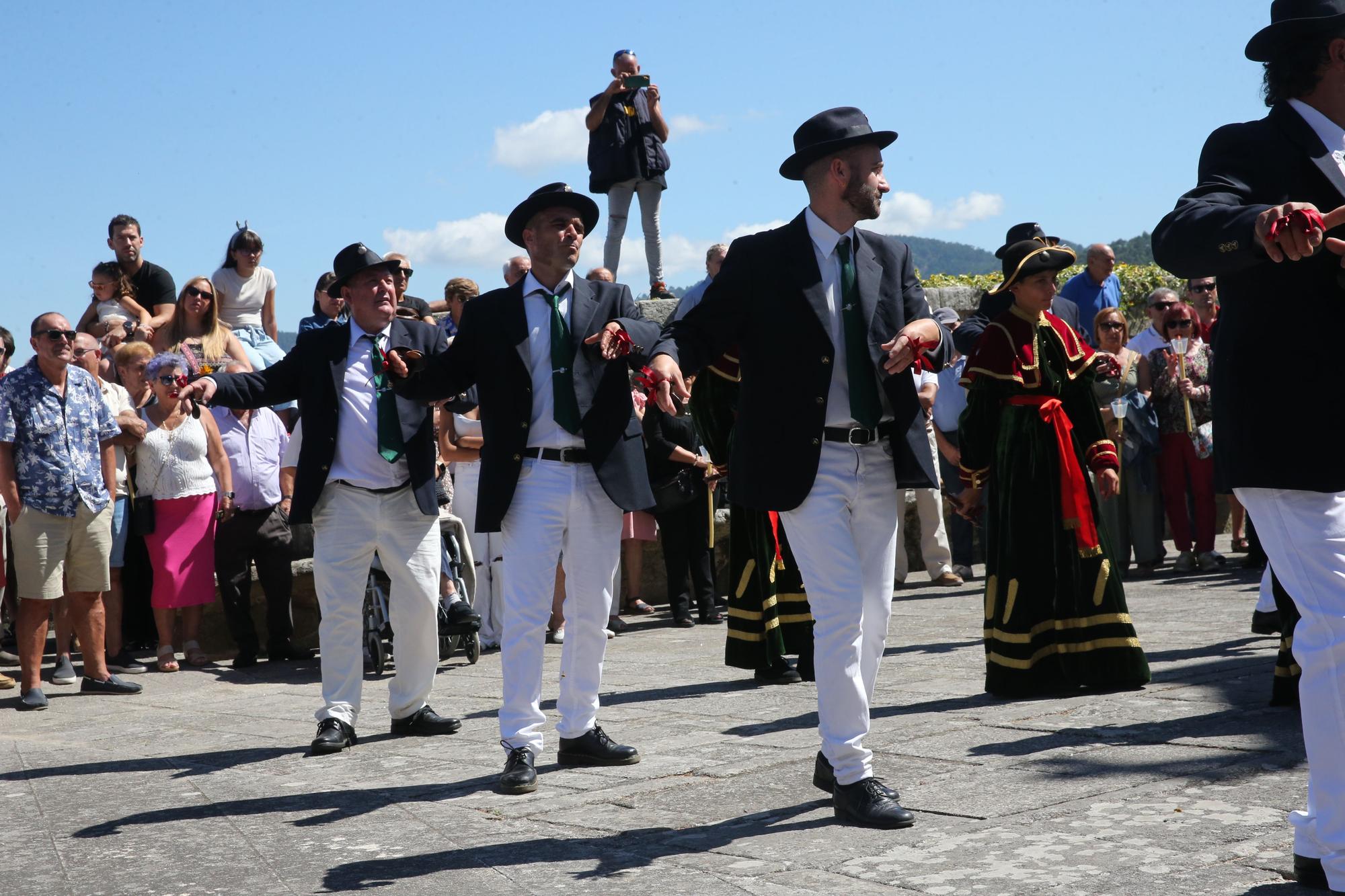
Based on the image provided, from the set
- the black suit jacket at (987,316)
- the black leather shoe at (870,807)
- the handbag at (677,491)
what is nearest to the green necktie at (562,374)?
the black leather shoe at (870,807)

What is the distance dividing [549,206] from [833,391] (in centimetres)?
175

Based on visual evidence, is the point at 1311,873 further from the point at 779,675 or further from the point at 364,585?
the point at 364,585

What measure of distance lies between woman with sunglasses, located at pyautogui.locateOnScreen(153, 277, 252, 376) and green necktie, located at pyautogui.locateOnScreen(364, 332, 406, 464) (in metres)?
4.54

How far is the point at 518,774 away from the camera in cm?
580

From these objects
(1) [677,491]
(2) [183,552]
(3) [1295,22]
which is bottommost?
(2) [183,552]

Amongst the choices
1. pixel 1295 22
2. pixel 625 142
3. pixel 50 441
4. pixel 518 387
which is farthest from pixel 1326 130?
pixel 625 142

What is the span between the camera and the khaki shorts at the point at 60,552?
932 centimetres

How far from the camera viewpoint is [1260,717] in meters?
6.00

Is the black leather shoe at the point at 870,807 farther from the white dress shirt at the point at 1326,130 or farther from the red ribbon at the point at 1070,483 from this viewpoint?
the red ribbon at the point at 1070,483

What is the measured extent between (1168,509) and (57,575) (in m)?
8.62

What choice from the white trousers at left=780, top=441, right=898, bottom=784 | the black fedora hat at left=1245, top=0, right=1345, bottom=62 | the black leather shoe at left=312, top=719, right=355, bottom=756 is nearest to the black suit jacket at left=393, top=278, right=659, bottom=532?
the white trousers at left=780, top=441, right=898, bottom=784

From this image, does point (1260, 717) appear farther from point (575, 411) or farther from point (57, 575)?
point (57, 575)

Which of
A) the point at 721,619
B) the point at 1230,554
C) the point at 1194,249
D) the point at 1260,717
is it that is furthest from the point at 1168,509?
the point at 1194,249

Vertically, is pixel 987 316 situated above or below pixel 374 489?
above
